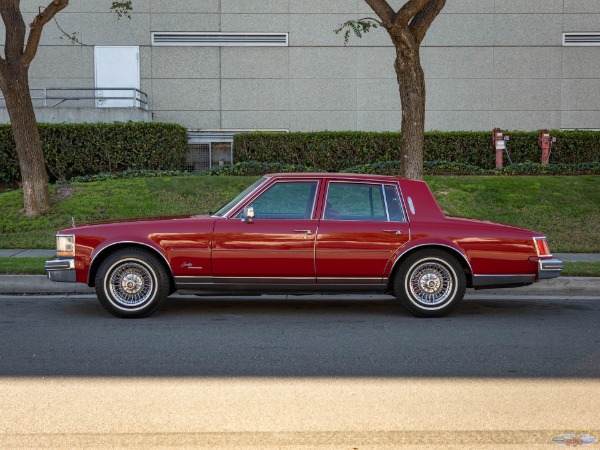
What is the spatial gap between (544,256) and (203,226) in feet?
12.4

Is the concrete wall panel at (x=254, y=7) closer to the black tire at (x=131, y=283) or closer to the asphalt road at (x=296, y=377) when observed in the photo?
the asphalt road at (x=296, y=377)

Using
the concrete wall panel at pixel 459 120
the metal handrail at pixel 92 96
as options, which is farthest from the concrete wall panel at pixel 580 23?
the metal handrail at pixel 92 96

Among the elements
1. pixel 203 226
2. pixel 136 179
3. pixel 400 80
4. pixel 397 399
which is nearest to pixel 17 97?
pixel 136 179

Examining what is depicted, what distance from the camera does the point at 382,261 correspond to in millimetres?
8555

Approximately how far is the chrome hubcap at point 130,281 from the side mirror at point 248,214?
1195mm

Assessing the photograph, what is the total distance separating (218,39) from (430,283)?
17.3 m

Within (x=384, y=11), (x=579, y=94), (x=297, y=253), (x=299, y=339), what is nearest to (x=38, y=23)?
(x=384, y=11)

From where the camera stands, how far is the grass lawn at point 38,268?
11.0 m

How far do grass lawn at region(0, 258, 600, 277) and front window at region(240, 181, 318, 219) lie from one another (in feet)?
13.2

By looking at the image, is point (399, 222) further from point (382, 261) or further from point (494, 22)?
point (494, 22)

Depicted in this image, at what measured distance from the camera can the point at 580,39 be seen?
79.9 ft

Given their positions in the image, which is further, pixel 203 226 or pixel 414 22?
pixel 414 22

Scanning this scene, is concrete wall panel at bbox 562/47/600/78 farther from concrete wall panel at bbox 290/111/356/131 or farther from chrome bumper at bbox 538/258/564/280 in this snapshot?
chrome bumper at bbox 538/258/564/280

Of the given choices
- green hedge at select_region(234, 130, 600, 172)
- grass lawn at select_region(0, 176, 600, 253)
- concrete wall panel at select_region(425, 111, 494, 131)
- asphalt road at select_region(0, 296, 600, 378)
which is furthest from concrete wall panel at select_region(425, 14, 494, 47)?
asphalt road at select_region(0, 296, 600, 378)
